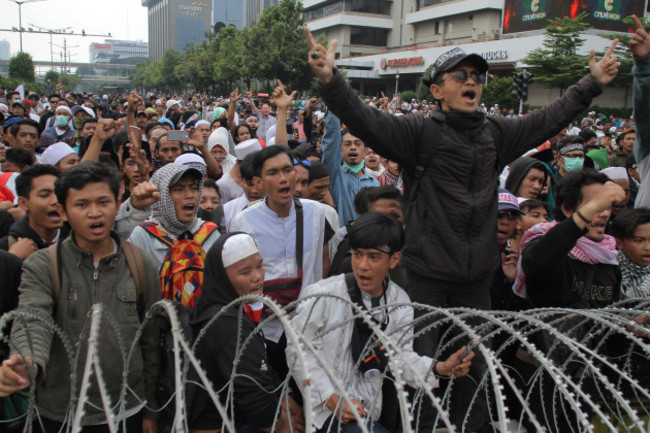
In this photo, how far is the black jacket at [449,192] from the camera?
8.83ft

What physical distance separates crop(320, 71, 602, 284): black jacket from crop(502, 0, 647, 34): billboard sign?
45.3m

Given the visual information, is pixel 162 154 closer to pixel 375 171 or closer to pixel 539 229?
pixel 375 171

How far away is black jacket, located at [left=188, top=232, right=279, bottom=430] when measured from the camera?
7.47ft

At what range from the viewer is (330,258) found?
12.3 feet

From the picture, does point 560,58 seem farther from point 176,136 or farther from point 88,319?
point 88,319

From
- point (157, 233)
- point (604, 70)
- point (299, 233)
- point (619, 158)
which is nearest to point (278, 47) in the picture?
point (619, 158)

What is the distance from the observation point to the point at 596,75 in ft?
9.70

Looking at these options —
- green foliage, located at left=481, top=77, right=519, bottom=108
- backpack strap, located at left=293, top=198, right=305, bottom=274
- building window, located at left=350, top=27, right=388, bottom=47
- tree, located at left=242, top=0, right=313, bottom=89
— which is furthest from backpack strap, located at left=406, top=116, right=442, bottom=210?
building window, located at left=350, top=27, right=388, bottom=47

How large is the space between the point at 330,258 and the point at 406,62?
51.7m

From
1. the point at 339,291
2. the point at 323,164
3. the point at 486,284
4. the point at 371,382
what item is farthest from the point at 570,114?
the point at 323,164

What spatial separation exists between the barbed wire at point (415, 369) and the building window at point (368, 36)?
64.3m

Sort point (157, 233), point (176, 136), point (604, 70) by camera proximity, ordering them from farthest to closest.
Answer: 1. point (176, 136)
2. point (157, 233)
3. point (604, 70)

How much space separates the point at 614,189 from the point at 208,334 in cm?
222

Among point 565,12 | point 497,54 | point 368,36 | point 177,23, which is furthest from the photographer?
point 177,23
